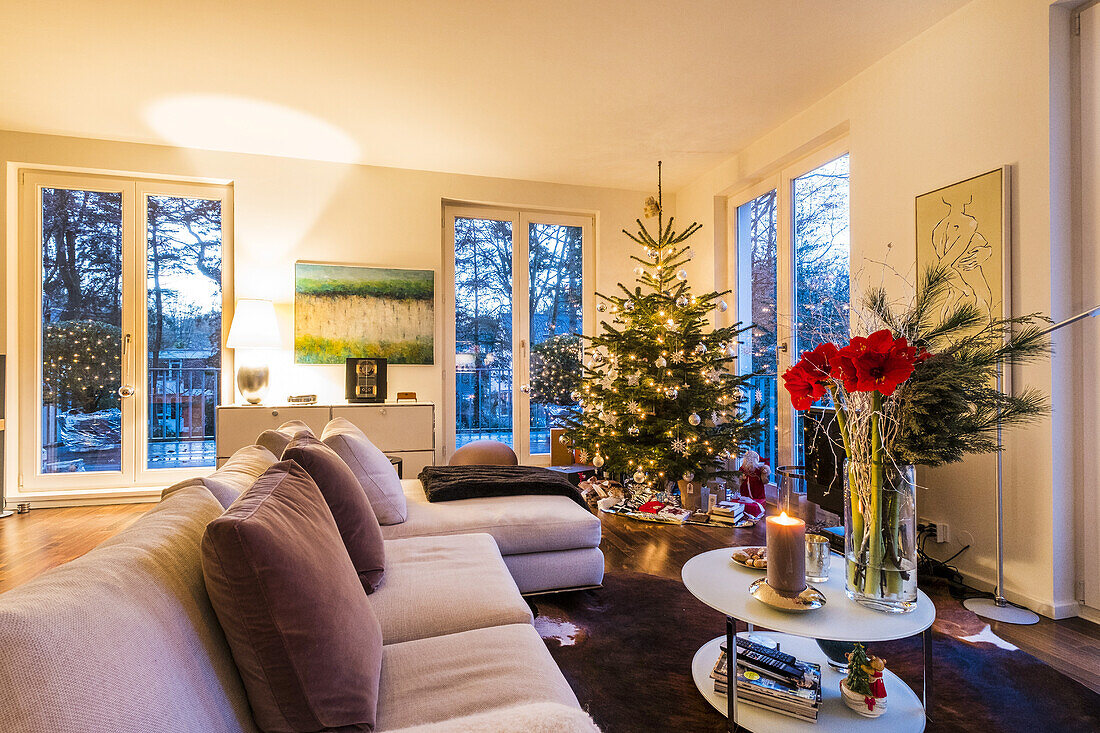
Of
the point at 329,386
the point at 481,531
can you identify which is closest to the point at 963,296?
the point at 481,531

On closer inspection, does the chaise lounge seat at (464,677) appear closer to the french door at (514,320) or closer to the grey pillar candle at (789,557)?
the grey pillar candle at (789,557)

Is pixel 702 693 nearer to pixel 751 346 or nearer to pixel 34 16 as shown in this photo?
pixel 751 346

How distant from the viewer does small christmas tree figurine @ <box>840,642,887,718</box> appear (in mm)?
1486

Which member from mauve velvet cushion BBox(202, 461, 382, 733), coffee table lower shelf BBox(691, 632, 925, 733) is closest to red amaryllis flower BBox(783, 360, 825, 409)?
coffee table lower shelf BBox(691, 632, 925, 733)

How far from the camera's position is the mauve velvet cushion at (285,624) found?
830mm

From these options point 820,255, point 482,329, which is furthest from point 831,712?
point 482,329

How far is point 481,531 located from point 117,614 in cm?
168

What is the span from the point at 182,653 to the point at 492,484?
197 cm

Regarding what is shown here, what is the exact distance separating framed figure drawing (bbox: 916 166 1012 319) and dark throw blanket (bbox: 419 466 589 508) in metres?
2.11

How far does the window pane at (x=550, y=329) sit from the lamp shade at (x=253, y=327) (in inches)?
87.1

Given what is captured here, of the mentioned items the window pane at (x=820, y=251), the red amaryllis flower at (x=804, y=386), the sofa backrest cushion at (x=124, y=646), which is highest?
the window pane at (x=820, y=251)

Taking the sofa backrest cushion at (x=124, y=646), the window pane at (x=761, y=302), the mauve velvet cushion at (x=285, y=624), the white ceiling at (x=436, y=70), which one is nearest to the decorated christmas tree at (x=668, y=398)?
the window pane at (x=761, y=302)

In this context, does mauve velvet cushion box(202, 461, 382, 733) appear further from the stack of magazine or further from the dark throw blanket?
the dark throw blanket

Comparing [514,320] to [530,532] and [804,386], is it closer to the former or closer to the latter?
[530,532]
